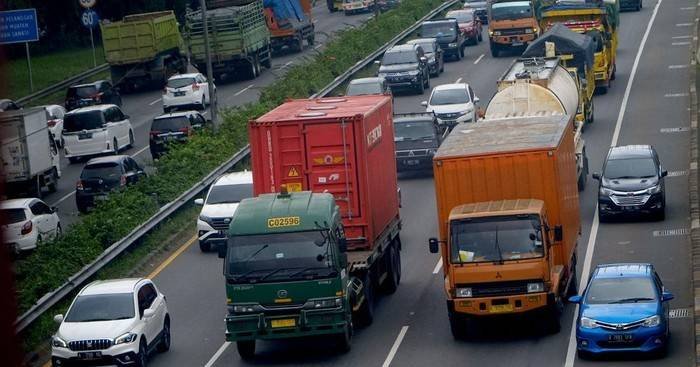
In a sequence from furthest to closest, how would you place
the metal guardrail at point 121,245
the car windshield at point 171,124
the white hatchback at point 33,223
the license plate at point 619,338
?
the car windshield at point 171,124
the white hatchback at point 33,223
the metal guardrail at point 121,245
the license plate at point 619,338

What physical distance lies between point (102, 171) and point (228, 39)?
20.6 meters

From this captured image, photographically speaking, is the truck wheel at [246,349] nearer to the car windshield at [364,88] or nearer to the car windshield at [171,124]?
the car windshield at [171,124]

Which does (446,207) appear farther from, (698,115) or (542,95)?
(698,115)

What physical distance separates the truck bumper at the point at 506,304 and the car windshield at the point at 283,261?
7.28 feet

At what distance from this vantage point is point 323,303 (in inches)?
712

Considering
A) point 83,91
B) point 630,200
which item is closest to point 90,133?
point 83,91

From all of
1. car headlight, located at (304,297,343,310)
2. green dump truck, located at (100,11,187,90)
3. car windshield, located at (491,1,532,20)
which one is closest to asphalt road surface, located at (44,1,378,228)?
green dump truck, located at (100,11,187,90)

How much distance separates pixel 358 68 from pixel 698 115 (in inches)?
612

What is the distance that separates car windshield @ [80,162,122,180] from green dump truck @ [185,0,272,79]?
19.2 m

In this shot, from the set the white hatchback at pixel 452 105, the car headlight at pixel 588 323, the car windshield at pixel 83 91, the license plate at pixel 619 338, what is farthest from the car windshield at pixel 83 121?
the license plate at pixel 619 338

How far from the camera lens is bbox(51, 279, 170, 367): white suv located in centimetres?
1814

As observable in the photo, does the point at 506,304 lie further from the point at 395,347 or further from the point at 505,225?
the point at 395,347

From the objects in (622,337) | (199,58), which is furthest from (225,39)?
(622,337)

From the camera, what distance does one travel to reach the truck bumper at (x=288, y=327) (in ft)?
59.4
